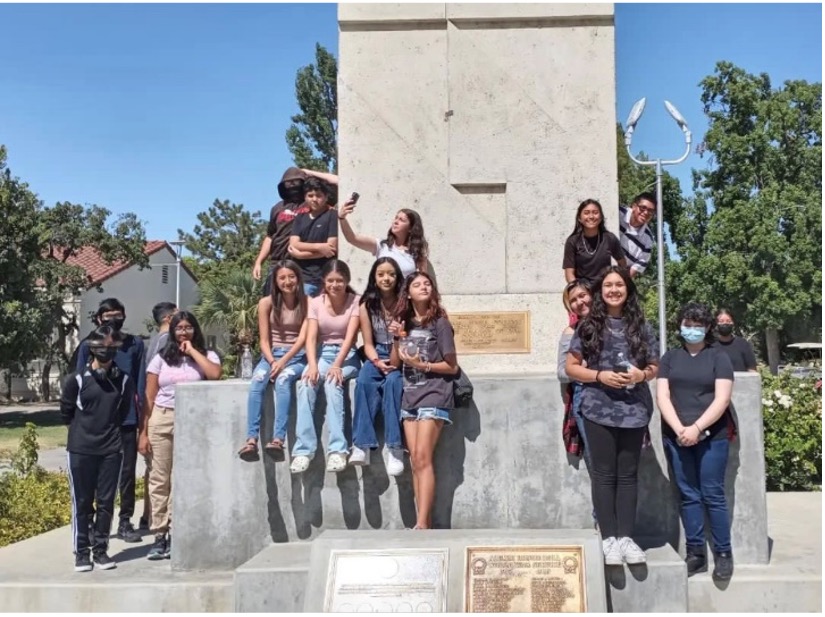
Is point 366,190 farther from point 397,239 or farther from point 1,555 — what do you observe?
point 1,555

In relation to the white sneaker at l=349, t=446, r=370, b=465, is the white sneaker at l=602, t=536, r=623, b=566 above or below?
below

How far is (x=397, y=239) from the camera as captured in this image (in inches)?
243

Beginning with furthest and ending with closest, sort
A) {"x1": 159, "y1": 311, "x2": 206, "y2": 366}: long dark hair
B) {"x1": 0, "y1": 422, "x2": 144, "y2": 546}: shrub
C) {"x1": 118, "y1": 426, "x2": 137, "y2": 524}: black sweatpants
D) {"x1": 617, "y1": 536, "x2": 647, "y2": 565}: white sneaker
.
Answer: {"x1": 0, "y1": 422, "x2": 144, "y2": 546}: shrub < {"x1": 118, "y1": 426, "x2": 137, "y2": 524}: black sweatpants < {"x1": 159, "y1": 311, "x2": 206, "y2": 366}: long dark hair < {"x1": 617, "y1": 536, "x2": 647, "y2": 565}: white sneaker

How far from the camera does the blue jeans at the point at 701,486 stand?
5.13 metres

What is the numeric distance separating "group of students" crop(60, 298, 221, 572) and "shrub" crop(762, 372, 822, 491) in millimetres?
6228

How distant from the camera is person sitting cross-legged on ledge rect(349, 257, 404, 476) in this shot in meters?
5.34

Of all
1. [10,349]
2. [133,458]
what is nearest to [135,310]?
[10,349]

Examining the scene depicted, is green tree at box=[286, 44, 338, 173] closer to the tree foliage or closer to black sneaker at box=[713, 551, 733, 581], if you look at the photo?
the tree foliage

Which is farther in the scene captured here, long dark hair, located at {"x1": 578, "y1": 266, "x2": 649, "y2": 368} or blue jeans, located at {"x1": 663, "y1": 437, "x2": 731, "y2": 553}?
blue jeans, located at {"x1": 663, "y1": 437, "x2": 731, "y2": 553}

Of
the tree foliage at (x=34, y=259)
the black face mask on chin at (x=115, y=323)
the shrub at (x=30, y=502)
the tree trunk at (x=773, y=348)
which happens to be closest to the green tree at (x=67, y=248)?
the tree foliage at (x=34, y=259)

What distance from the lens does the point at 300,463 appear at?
5.34 metres

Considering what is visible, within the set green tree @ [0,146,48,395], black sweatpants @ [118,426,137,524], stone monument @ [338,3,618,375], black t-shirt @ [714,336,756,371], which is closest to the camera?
black sweatpants @ [118,426,137,524]

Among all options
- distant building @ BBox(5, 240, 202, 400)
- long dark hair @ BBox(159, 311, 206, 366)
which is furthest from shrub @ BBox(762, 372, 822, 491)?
distant building @ BBox(5, 240, 202, 400)

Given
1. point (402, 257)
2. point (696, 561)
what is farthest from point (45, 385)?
point (696, 561)
